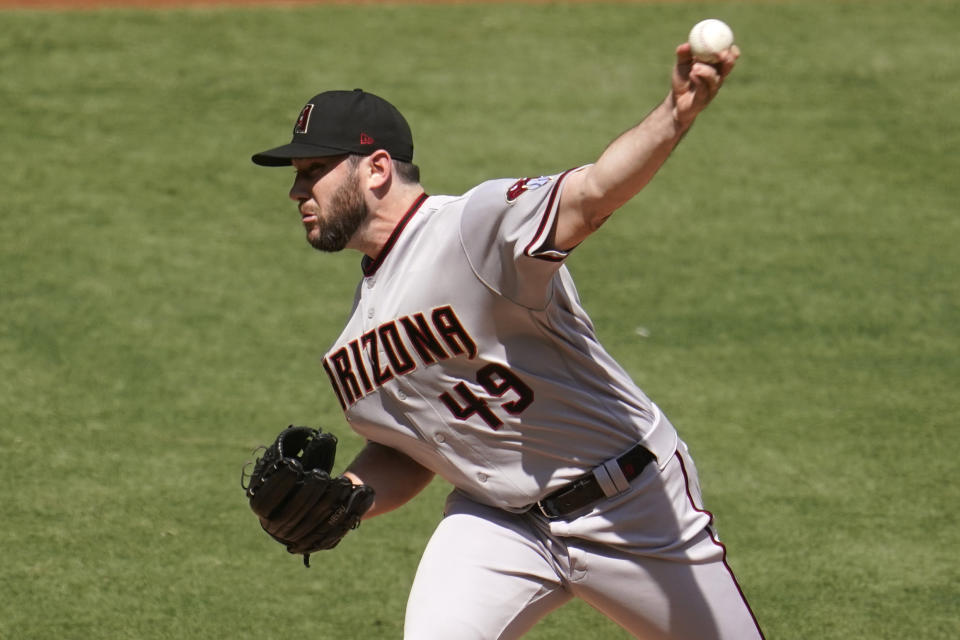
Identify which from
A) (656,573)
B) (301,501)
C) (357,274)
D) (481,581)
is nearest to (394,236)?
(301,501)

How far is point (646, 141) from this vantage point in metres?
2.60

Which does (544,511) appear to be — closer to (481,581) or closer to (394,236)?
(481,581)

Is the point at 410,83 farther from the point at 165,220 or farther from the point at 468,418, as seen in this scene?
the point at 468,418

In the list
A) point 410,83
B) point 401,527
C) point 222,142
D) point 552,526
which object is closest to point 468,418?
point 552,526

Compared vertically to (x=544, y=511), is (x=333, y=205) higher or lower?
higher

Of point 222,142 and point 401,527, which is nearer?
point 401,527

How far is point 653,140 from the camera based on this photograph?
2.59m

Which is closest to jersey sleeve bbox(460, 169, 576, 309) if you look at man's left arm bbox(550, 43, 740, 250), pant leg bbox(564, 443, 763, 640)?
man's left arm bbox(550, 43, 740, 250)

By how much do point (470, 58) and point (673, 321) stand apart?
10.7 feet

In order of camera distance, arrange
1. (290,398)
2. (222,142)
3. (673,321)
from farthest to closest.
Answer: (222,142) → (673,321) → (290,398)

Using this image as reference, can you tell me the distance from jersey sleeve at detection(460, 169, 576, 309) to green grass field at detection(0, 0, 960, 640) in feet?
5.99

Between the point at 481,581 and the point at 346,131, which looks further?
the point at 346,131

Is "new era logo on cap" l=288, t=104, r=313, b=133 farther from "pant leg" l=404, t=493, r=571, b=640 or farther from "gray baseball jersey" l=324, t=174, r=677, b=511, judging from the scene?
"pant leg" l=404, t=493, r=571, b=640

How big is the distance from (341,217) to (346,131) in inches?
8.5
